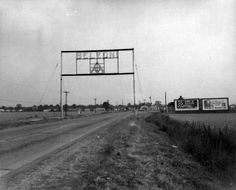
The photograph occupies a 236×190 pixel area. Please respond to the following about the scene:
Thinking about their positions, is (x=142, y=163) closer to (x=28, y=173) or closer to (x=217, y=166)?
(x=217, y=166)

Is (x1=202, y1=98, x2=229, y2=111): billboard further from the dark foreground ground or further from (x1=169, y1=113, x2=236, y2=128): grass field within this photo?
the dark foreground ground

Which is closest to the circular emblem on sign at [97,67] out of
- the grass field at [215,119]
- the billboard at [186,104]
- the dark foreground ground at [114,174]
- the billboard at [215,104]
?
the grass field at [215,119]

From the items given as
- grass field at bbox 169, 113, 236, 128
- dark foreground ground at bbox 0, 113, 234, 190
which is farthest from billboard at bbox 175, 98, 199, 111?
dark foreground ground at bbox 0, 113, 234, 190

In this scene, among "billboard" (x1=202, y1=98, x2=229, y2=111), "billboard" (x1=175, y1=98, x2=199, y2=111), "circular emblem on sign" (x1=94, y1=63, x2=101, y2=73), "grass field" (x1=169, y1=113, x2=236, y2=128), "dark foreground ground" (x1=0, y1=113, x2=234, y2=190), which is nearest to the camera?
"dark foreground ground" (x1=0, y1=113, x2=234, y2=190)

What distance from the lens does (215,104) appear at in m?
60.9

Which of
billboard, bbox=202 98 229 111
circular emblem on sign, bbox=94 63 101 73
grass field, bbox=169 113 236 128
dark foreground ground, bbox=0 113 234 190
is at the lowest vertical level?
grass field, bbox=169 113 236 128

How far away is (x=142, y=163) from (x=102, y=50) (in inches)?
657

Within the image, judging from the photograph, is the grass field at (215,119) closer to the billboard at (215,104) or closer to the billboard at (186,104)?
the billboard at (186,104)

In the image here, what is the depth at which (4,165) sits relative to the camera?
214 inches

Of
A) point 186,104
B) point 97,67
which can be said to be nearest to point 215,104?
point 186,104

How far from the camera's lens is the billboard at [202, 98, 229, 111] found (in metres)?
60.1

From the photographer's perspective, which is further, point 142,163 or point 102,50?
point 102,50

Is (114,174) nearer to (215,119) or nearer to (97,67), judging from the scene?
(97,67)

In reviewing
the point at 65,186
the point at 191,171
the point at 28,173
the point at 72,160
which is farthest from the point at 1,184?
the point at 191,171
